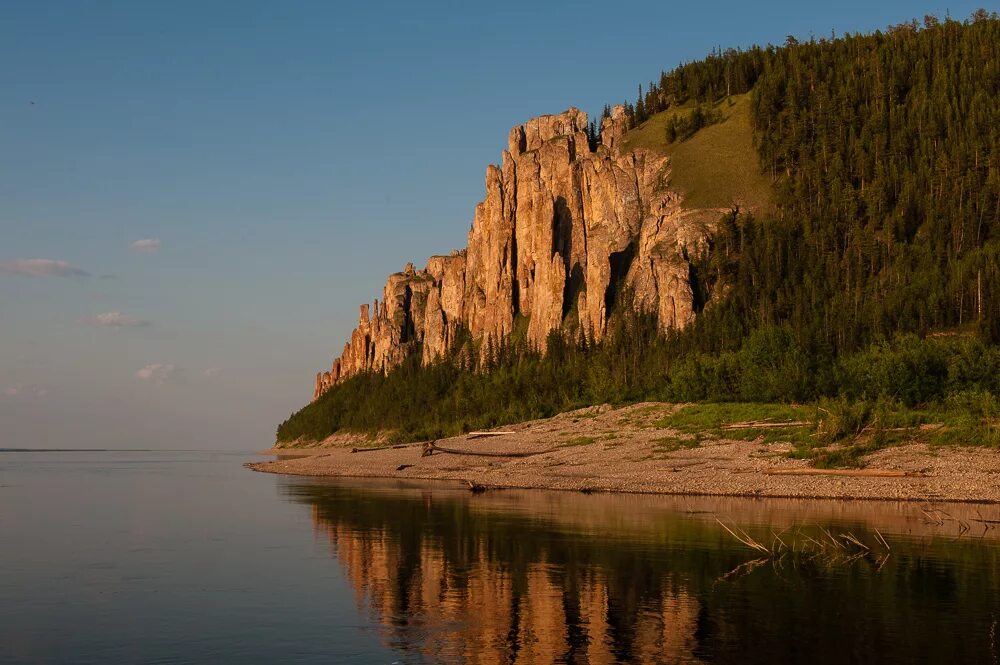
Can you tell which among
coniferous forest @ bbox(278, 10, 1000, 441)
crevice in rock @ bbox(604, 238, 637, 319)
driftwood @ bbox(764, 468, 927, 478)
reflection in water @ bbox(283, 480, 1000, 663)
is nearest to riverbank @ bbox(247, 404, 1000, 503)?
driftwood @ bbox(764, 468, 927, 478)

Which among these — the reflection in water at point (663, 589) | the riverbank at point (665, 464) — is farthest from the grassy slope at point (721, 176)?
the reflection in water at point (663, 589)

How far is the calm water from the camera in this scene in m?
24.1

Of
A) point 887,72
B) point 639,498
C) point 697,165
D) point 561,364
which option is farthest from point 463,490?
point 887,72

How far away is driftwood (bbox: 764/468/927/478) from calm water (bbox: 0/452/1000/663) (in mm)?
8699

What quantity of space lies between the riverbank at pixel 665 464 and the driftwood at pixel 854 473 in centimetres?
7

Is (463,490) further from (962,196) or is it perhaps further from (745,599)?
(962,196)

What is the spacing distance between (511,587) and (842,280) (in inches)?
5009

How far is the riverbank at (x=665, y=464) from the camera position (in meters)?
65.1

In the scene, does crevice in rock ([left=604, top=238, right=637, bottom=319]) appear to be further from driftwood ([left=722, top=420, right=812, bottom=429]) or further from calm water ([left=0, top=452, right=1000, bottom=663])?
calm water ([left=0, top=452, right=1000, bottom=663])

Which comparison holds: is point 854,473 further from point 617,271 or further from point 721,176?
point 721,176

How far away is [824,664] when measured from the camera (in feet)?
72.9

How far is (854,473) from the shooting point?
6838cm

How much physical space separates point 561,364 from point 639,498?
10274 centimetres

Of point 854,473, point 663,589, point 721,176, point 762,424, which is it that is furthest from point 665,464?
point 721,176
